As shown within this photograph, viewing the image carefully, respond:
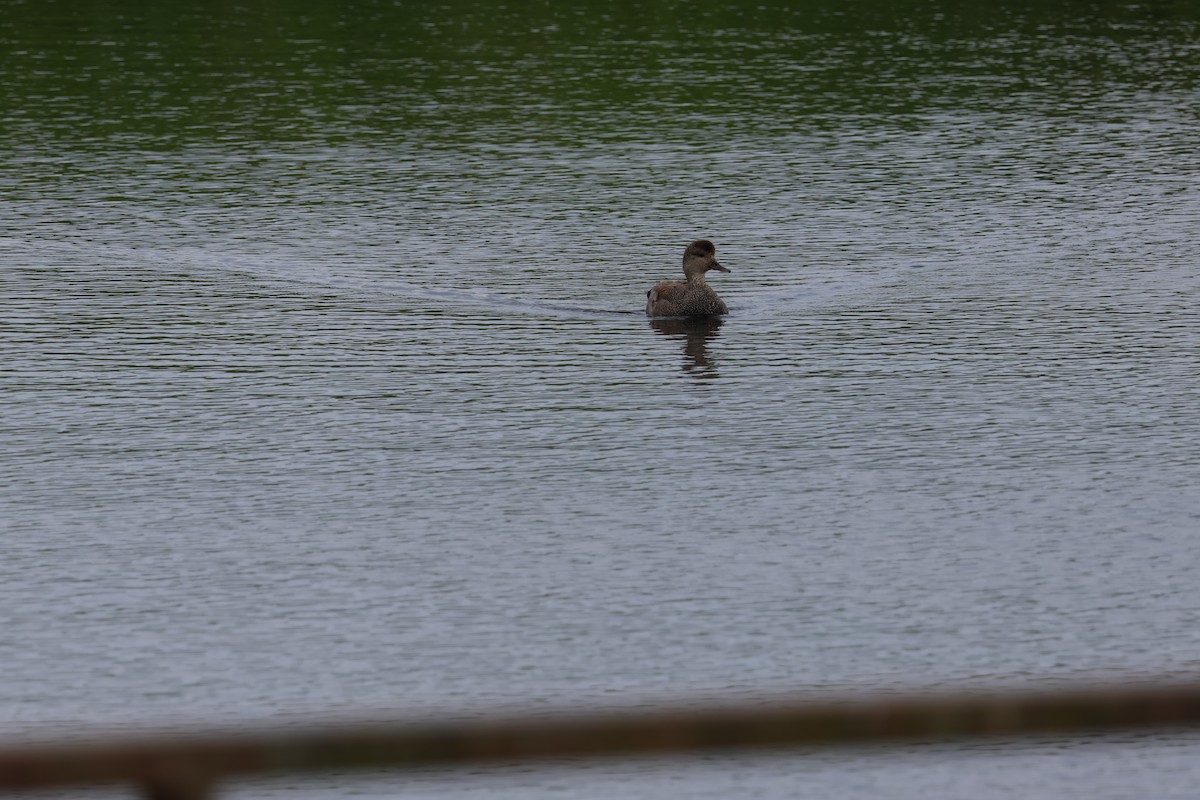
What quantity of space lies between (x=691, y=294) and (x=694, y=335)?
0.99 metres

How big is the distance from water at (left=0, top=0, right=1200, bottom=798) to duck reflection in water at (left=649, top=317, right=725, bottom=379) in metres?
0.14

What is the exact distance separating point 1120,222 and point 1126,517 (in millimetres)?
16364

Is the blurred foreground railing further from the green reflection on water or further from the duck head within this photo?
the green reflection on water

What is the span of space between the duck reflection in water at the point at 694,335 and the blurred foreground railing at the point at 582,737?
19723 millimetres

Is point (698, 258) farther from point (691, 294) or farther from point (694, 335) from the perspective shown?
point (694, 335)

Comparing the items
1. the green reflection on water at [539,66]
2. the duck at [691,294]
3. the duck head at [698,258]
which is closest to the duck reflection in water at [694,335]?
the duck at [691,294]

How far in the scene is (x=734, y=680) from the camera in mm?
14320

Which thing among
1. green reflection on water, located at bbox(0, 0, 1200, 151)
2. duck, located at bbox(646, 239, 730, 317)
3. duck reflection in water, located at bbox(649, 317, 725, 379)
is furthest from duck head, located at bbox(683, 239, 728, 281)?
green reflection on water, located at bbox(0, 0, 1200, 151)

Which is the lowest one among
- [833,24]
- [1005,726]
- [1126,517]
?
[833,24]

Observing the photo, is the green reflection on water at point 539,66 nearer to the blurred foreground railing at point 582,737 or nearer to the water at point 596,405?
the water at point 596,405

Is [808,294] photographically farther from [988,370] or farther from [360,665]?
[360,665]

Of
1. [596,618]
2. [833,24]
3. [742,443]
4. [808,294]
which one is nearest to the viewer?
[596,618]

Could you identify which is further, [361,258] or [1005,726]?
[361,258]

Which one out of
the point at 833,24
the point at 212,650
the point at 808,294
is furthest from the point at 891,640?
the point at 833,24
